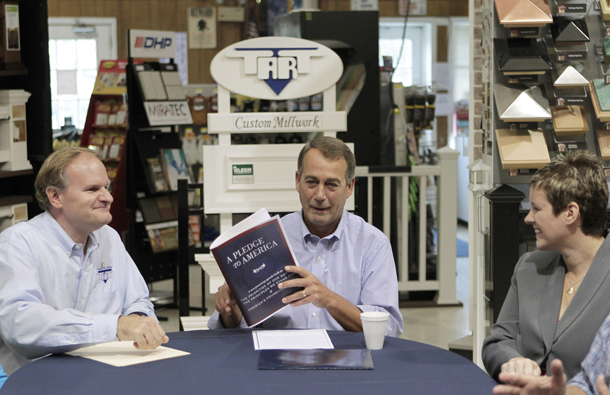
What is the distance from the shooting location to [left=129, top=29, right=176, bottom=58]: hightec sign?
217 inches

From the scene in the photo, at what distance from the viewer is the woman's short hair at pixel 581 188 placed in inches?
76.2

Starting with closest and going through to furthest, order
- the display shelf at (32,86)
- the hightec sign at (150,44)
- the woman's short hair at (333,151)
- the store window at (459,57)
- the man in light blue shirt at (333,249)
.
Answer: the man in light blue shirt at (333,249), the woman's short hair at (333,151), the display shelf at (32,86), the hightec sign at (150,44), the store window at (459,57)

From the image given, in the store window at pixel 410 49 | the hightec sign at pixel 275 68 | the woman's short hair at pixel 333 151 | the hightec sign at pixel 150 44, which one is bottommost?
the woman's short hair at pixel 333 151

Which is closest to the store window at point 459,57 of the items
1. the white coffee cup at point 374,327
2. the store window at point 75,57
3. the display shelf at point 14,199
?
the store window at point 75,57

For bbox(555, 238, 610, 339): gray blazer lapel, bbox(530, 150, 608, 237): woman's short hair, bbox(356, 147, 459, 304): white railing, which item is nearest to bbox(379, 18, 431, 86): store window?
bbox(356, 147, 459, 304): white railing

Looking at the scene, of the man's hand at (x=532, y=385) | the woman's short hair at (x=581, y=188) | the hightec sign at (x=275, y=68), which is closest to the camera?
the man's hand at (x=532, y=385)

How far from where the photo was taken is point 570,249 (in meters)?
1.97

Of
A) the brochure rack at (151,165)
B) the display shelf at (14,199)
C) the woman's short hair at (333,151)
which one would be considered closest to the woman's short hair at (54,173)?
the woman's short hair at (333,151)

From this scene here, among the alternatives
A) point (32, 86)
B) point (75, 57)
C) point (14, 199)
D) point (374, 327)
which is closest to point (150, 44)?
point (32, 86)

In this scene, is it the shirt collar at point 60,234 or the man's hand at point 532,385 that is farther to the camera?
the shirt collar at point 60,234

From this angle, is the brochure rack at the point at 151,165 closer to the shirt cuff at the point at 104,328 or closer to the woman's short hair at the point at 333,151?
the woman's short hair at the point at 333,151

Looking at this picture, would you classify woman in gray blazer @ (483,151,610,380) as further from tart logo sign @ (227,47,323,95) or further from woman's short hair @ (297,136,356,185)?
tart logo sign @ (227,47,323,95)

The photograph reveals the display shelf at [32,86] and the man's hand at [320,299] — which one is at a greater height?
the display shelf at [32,86]

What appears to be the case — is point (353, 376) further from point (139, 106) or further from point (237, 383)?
point (139, 106)
